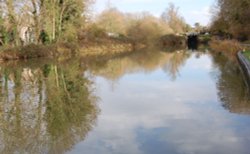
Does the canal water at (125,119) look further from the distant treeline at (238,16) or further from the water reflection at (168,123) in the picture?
the distant treeline at (238,16)

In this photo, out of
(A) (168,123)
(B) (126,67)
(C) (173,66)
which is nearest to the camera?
(A) (168,123)

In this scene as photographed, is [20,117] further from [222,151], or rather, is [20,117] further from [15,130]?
[222,151]

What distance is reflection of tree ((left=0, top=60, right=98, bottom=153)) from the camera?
7.87m

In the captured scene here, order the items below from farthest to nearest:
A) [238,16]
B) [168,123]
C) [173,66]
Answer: [238,16] < [173,66] < [168,123]

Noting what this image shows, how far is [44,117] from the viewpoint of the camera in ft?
34.0

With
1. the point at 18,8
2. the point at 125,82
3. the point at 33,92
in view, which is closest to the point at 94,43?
the point at 18,8

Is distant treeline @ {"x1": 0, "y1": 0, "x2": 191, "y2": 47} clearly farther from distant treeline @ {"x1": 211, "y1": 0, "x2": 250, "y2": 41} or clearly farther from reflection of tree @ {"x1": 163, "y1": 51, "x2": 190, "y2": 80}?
distant treeline @ {"x1": 211, "y1": 0, "x2": 250, "y2": 41}

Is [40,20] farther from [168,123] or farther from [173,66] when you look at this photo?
[168,123]

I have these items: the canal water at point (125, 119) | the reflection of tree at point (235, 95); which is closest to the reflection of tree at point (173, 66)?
the reflection of tree at point (235, 95)

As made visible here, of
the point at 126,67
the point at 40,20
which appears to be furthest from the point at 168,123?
the point at 40,20

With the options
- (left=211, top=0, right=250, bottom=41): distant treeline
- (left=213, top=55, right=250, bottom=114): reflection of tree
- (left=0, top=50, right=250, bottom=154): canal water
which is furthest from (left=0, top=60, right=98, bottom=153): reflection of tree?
(left=211, top=0, right=250, bottom=41): distant treeline

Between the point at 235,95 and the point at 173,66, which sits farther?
the point at 173,66

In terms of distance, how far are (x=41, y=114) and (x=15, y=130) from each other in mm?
1793

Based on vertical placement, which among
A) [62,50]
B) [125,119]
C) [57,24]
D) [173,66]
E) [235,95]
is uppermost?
[57,24]
